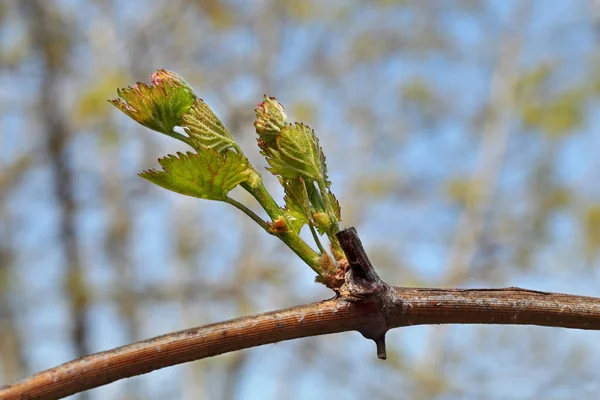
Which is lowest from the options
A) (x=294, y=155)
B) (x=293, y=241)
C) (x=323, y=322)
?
(x=323, y=322)

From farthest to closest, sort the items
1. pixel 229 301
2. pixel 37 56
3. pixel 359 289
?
pixel 229 301
pixel 37 56
pixel 359 289

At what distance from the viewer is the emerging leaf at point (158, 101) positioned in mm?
777

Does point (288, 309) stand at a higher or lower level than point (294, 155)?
lower

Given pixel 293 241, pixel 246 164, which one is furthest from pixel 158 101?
pixel 293 241

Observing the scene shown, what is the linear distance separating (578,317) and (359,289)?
0.86 ft

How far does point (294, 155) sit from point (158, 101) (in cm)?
18

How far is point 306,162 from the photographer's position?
0.79 metres

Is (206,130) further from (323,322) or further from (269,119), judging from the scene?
(323,322)

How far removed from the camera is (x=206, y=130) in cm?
78

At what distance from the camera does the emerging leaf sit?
0.78m

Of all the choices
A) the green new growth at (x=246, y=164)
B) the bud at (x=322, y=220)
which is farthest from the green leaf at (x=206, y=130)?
the bud at (x=322, y=220)

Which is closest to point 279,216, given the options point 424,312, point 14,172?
point 424,312

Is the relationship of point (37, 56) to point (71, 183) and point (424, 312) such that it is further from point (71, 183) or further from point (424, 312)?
point (424, 312)

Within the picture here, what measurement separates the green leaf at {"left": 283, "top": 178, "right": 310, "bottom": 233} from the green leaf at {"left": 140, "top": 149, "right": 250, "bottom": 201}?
0.06 metres
